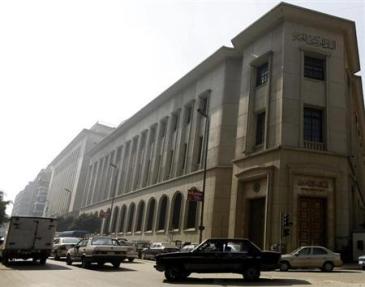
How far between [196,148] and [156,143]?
11805mm

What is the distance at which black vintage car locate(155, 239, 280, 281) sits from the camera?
46.6 ft

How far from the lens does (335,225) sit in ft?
88.4

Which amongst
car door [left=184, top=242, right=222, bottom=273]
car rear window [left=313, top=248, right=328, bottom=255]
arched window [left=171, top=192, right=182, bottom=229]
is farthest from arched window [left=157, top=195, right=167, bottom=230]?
car door [left=184, top=242, right=222, bottom=273]

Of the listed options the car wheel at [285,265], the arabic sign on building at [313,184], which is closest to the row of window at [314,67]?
the arabic sign on building at [313,184]

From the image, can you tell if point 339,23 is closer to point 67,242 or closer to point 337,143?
point 337,143

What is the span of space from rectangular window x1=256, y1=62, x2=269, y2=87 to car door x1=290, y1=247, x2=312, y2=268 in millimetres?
16055

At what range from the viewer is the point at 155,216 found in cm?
4550

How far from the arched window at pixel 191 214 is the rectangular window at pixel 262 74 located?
42.6 ft

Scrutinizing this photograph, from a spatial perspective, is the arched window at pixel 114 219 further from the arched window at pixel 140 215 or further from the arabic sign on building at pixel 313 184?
the arabic sign on building at pixel 313 184

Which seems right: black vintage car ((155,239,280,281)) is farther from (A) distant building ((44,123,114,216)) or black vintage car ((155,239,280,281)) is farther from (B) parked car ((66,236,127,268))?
(A) distant building ((44,123,114,216))

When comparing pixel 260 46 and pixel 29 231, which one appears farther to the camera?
pixel 260 46

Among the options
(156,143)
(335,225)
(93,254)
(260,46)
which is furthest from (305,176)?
(156,143)

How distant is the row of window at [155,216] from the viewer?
38656 millimetres

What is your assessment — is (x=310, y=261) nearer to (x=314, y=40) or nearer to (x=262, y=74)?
(x=262, y=74)
